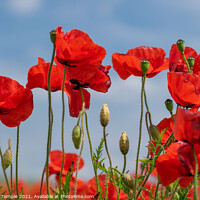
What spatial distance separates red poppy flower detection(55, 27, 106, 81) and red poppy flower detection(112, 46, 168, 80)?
17cm

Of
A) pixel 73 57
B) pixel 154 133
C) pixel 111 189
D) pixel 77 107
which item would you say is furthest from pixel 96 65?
pixel 111 189

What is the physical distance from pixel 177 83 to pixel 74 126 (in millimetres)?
448

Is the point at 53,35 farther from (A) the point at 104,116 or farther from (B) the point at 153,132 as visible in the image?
(B) the point at 153,132

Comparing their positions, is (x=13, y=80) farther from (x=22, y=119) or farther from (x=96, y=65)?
(x=96, y=65)

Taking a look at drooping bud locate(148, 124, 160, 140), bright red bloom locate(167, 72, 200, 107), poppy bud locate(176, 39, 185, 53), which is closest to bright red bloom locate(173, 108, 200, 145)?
bright red bloom locate(167, 72, 200, 107)

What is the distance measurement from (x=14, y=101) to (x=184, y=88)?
723 millimetres

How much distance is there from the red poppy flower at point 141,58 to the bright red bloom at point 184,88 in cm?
27

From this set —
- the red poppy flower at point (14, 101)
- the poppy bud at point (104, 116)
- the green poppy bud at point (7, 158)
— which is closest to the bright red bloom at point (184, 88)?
the poppy bud at point (104, 116)

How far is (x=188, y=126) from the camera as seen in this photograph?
106 centimetres

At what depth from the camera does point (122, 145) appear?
1725 millimetres

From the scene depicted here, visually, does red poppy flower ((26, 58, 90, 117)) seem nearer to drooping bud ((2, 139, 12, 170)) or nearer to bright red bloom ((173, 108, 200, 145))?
drooping bud ((2, 139, 12, 170))

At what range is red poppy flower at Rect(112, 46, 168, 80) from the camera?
1854 mm

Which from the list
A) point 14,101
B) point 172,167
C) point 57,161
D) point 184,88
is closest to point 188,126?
point 172,167

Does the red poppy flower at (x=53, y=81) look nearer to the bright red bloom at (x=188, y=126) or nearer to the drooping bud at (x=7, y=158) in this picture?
the drooping bud at (x=7, y=158)
